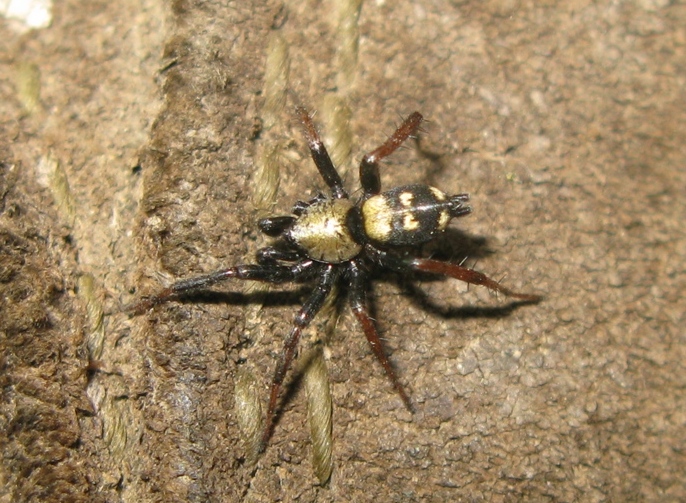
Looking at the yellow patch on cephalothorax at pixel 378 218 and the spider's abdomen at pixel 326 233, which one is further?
the spider's abdomen at pixel 326 233

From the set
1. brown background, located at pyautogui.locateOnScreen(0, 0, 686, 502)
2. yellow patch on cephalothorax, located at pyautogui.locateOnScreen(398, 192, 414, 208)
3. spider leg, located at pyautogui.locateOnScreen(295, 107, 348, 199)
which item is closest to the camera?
brown background, located at pyautogui.locateOnScreen(0, 0, 686, 502)

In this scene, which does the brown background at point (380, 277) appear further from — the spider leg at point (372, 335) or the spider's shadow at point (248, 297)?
the spider leg at point (372, 335)

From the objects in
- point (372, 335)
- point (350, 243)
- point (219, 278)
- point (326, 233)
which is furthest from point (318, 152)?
point (372, 335)

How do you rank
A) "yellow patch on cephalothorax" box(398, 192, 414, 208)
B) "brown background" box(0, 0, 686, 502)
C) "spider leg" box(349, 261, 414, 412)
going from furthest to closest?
1. "yellow patch on cephalothorax" box(398, 192, 414, 208)
2. "spider leg" box(349, 261, 414, 412)
3. "brown background" box(0, 0, 686, 502)

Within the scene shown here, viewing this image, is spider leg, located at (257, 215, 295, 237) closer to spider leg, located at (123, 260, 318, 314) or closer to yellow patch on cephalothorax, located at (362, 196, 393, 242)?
spider leg, located at (123, 260, 318, 314)

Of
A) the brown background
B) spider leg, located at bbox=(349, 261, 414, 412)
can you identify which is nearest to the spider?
spider leg, located at bbox=(349, 261, 414, 412)

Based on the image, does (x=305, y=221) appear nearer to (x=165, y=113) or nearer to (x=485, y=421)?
(x=165, y=113)

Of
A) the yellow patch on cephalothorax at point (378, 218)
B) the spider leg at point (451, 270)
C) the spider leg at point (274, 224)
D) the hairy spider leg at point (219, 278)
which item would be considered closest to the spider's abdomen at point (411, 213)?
the yellow patch on cephalothorax at point (378, 218)

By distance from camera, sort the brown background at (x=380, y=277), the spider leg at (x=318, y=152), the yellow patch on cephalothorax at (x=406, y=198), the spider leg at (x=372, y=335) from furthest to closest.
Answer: the spider leg at (x=318, y=152)
the yellow patch on cephalothorax at (x=406, y=198)
the spider leg at (x=372, y=335)
the brown background at (x=380, y=277)
